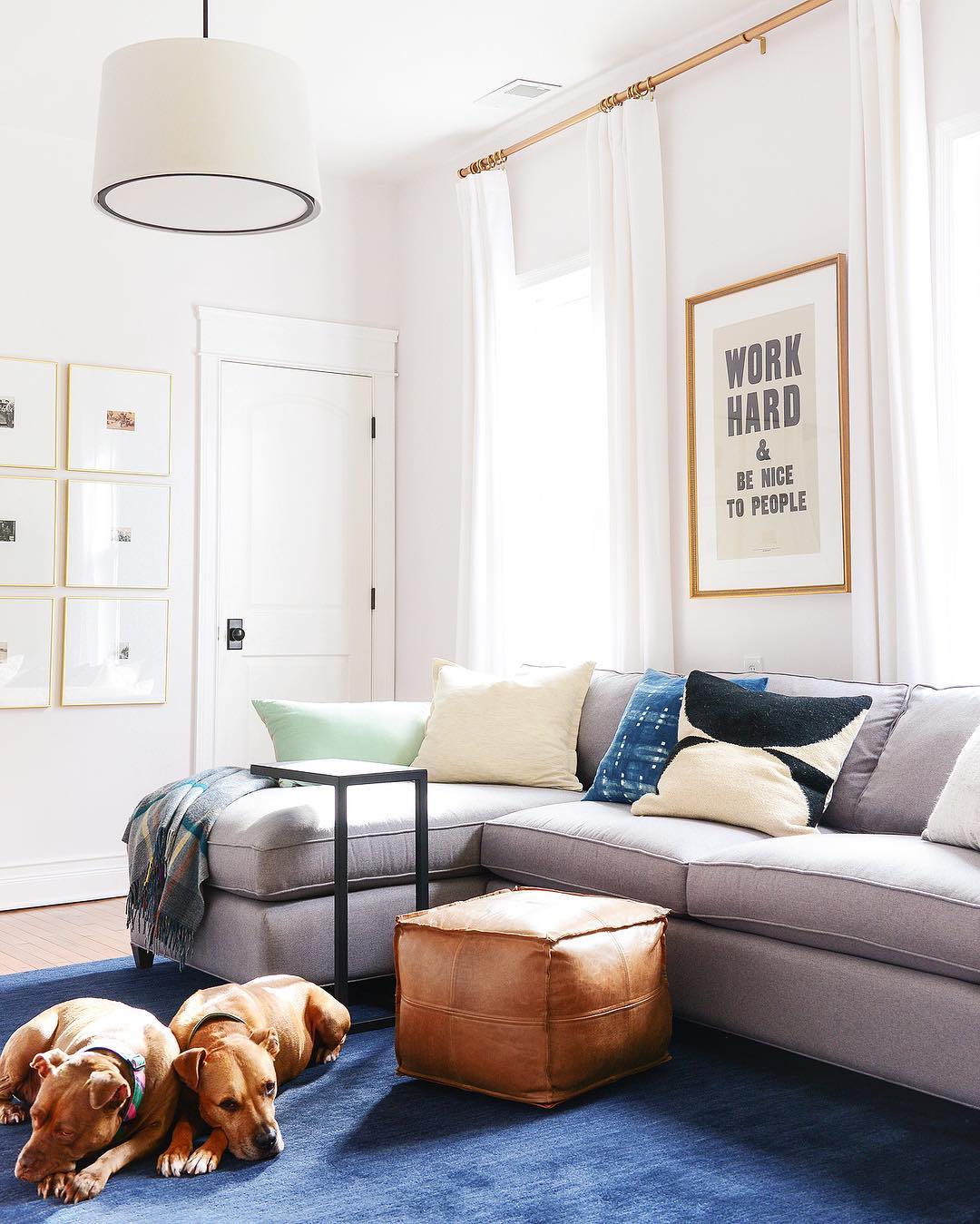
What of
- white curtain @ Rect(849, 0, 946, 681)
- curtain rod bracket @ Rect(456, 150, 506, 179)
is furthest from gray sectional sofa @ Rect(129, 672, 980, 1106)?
curtain rod bracket @ Rect(456, 150, 506, 179)

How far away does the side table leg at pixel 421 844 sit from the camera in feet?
10.5

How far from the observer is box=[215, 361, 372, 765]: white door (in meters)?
5.24

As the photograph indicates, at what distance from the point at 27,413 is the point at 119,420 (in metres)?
0.35

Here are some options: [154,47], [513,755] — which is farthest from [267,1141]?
[154,47]

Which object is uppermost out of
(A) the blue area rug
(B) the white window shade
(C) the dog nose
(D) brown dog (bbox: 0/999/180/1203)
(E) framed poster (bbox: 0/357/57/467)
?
(B) the white window shade

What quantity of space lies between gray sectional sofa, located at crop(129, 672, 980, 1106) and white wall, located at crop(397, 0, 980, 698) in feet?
1.65

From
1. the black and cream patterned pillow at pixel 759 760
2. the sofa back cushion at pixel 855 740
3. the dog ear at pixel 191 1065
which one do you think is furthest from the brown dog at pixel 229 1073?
the sofa back cushion at pixel 855 740

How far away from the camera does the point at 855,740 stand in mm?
3191

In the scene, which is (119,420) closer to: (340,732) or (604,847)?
(340,732)

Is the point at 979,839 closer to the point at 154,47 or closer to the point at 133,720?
the point at 154,47

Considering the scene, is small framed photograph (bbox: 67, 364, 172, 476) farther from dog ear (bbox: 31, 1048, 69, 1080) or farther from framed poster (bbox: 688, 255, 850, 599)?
dog ear (bbox: 31, 1048, 69, 1080)

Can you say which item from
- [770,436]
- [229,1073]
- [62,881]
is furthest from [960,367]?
[62,881]

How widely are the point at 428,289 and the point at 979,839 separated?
368 cm

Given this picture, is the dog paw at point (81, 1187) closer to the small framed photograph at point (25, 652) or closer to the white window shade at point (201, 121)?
the white window shade at point (201, 121)
